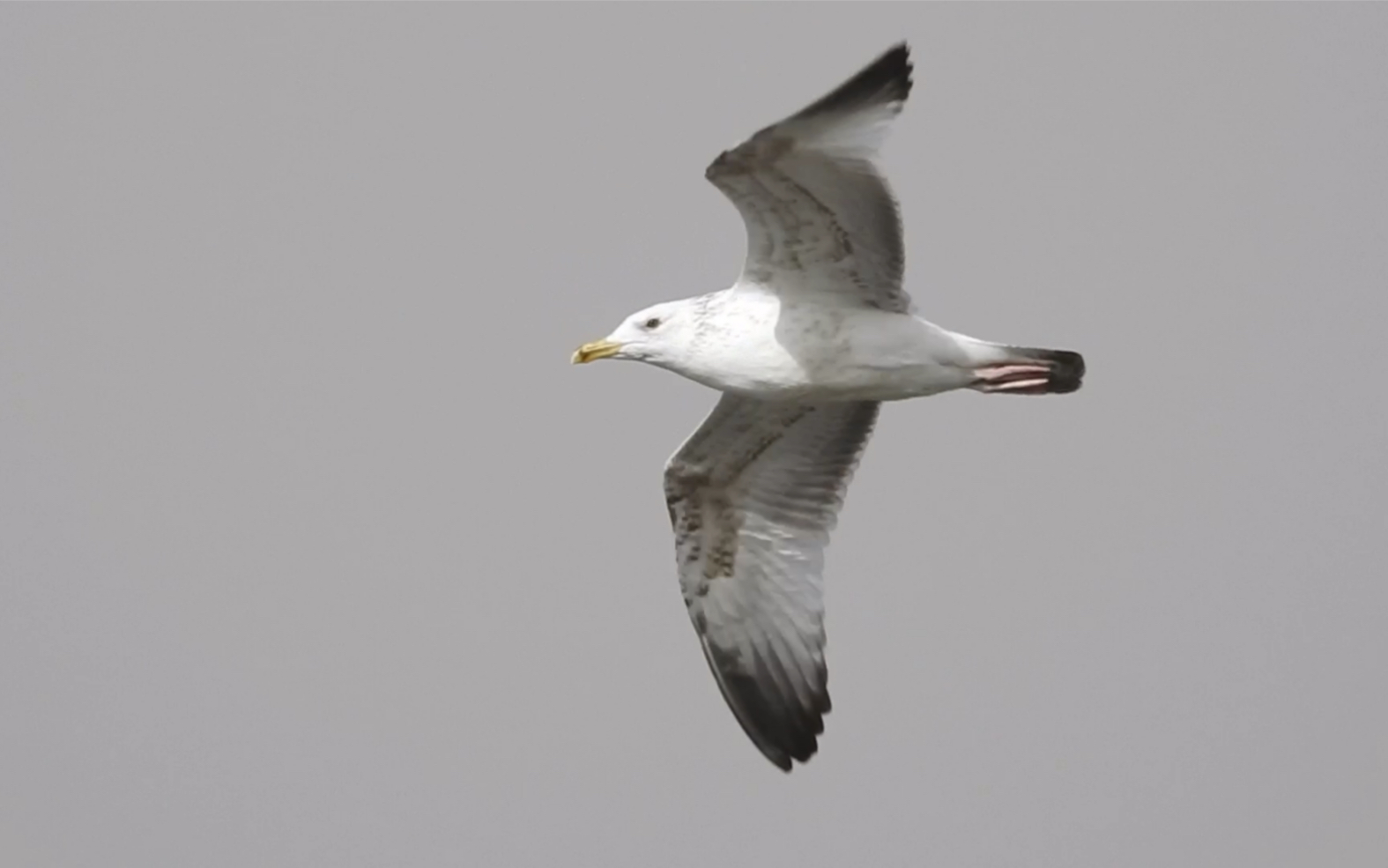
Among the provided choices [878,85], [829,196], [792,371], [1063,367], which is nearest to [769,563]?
[792,371]

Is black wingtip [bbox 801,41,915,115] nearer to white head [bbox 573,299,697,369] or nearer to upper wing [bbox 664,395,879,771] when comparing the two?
white head [bbox 573,299,697,369]

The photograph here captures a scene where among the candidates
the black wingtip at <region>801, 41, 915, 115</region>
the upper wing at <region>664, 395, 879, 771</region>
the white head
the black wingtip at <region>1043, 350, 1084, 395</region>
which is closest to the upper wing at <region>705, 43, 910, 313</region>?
the black wingtip at <region>801, 41, 915, 115</region>

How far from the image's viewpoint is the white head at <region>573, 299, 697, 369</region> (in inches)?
368

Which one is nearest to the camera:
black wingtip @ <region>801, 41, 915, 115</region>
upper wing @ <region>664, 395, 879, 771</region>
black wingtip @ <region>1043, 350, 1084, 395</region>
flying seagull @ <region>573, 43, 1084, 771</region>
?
black wingtip @ <region>801, 41, 915, 115</region>

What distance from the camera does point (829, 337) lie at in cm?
931

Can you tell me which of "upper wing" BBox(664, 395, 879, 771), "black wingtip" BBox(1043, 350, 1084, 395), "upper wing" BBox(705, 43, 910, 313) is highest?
"upper wing" BBox(705, 43, 910, 313)

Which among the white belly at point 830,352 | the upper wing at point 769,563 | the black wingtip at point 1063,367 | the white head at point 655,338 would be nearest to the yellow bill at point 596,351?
the white head at point 655,338

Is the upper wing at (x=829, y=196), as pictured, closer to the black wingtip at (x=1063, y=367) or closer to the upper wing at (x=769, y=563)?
the black wingtip at (x=1063, y=367)

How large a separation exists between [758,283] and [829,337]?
0.37 meters

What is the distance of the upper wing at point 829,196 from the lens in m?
8.70

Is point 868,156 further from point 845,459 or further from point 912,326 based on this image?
point 845,459

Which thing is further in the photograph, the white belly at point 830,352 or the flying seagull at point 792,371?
the white belly at point 830,352

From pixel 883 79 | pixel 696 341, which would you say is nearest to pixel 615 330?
pixel 696 341

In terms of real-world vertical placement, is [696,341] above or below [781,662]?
above
